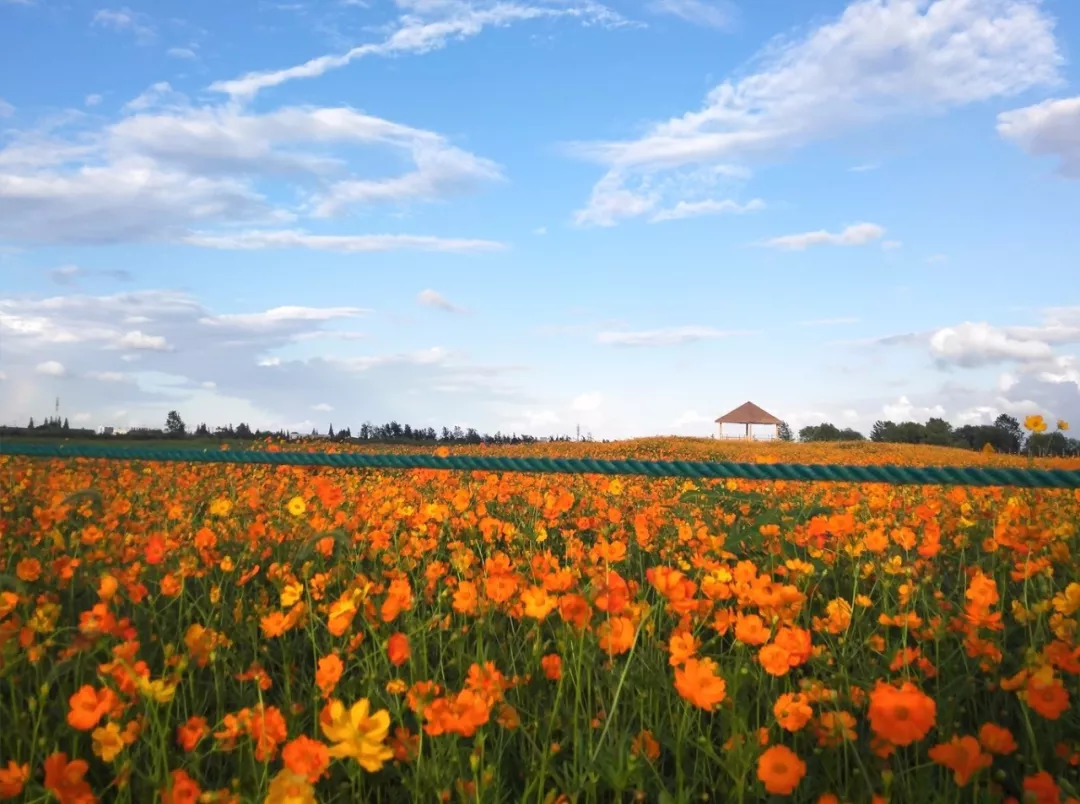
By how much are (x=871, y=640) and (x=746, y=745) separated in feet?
2.24

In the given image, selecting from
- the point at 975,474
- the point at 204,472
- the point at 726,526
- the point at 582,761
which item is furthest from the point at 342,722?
the point at 204,472

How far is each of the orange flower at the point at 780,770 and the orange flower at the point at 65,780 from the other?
1058 millimetres

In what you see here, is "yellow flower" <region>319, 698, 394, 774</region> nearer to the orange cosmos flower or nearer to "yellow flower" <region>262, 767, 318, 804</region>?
"yellow flower" <region>262, 767, 318, 804</region>

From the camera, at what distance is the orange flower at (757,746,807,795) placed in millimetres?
1396

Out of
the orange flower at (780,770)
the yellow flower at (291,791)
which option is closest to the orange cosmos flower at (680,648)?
the orange flower at (780,770)

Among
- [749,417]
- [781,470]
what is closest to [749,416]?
[749,417]

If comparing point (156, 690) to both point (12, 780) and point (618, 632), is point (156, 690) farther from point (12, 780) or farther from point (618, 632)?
point (618, 632)

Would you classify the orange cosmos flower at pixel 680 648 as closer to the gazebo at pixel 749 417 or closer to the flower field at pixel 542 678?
the flower field at pixel 542 678

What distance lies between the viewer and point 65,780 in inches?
57.1

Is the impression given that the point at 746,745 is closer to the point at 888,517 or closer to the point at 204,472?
the point at 888,517

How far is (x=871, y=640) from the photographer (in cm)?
221

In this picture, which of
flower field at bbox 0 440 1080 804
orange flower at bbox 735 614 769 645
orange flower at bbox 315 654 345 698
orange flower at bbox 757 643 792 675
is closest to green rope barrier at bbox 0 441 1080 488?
flower field at bbox 0 440 1080 804

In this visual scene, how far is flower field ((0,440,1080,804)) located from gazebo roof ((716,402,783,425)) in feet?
107

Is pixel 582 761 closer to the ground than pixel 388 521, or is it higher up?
closer to the ground
